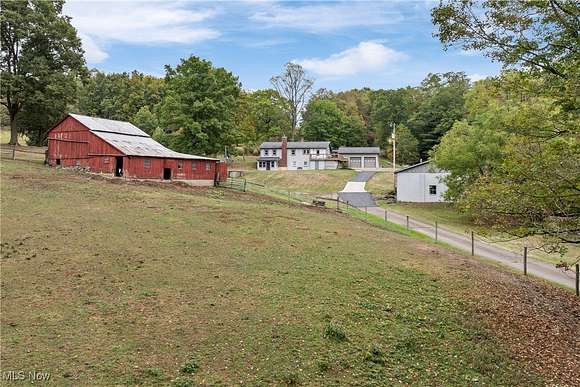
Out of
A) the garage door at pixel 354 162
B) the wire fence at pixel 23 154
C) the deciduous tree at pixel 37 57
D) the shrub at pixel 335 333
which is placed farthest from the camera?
the garage door at pixel 354 162

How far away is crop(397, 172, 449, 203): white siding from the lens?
4706 cm

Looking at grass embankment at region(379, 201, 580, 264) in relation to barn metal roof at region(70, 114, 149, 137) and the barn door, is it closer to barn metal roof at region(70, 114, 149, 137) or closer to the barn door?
the barn door

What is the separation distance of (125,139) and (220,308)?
2928 cm

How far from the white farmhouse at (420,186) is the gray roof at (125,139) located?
22371mm

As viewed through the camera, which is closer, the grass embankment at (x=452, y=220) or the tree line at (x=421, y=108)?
the tree line at (x=421, y=108)

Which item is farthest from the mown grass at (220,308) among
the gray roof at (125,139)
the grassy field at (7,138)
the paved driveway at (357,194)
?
the grassy field at (7,138)

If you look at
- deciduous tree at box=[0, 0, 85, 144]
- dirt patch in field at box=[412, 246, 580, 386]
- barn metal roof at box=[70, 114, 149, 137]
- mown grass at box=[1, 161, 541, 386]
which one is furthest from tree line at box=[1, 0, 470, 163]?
dirt patch in field at box=[412, 246, 580, 386]

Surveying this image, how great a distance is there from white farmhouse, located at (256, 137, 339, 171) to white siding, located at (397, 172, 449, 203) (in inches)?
1313

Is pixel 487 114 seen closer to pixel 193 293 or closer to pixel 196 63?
pixel 196 63

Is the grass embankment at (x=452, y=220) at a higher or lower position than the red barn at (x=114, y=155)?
lower

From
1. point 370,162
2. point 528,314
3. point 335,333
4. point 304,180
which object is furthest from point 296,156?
point 335,333

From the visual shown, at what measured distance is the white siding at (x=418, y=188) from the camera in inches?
1853

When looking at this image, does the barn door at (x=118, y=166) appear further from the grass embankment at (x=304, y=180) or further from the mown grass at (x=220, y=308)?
the grass embankment at (x=304, y=180)

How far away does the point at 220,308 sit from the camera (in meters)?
11.0
